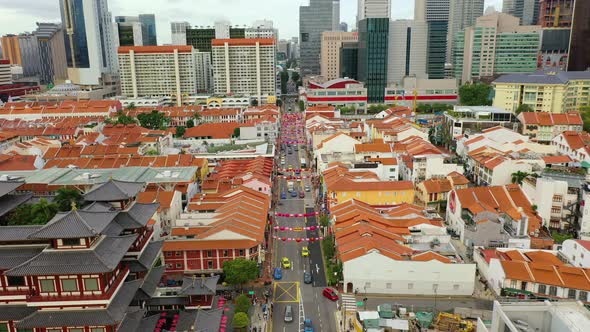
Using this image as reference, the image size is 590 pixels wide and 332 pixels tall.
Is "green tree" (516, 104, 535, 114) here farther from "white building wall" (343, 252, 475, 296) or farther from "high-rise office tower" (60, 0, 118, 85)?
"high-rise office tower" (60, 0, 118, 85)

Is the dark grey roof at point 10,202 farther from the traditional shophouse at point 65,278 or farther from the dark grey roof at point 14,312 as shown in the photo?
the dark grey roof at point 14,312

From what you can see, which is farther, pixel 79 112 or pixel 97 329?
pixel 79 112

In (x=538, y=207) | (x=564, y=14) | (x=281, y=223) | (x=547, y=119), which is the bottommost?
(x=281, y=223)

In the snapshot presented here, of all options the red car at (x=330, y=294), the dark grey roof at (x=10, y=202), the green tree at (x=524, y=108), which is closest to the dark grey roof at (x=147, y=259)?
the dark grey roof at (x=10, y=202)

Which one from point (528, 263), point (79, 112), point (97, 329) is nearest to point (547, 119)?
point (528, 263)

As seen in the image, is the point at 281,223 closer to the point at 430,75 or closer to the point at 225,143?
the point at 225,143

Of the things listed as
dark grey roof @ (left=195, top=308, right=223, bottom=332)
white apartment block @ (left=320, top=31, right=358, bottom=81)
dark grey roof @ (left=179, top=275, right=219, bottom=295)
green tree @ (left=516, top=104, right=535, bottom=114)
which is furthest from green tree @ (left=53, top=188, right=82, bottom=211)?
white apartment block @ (left=320, top=31, right=358, bottom=81)
